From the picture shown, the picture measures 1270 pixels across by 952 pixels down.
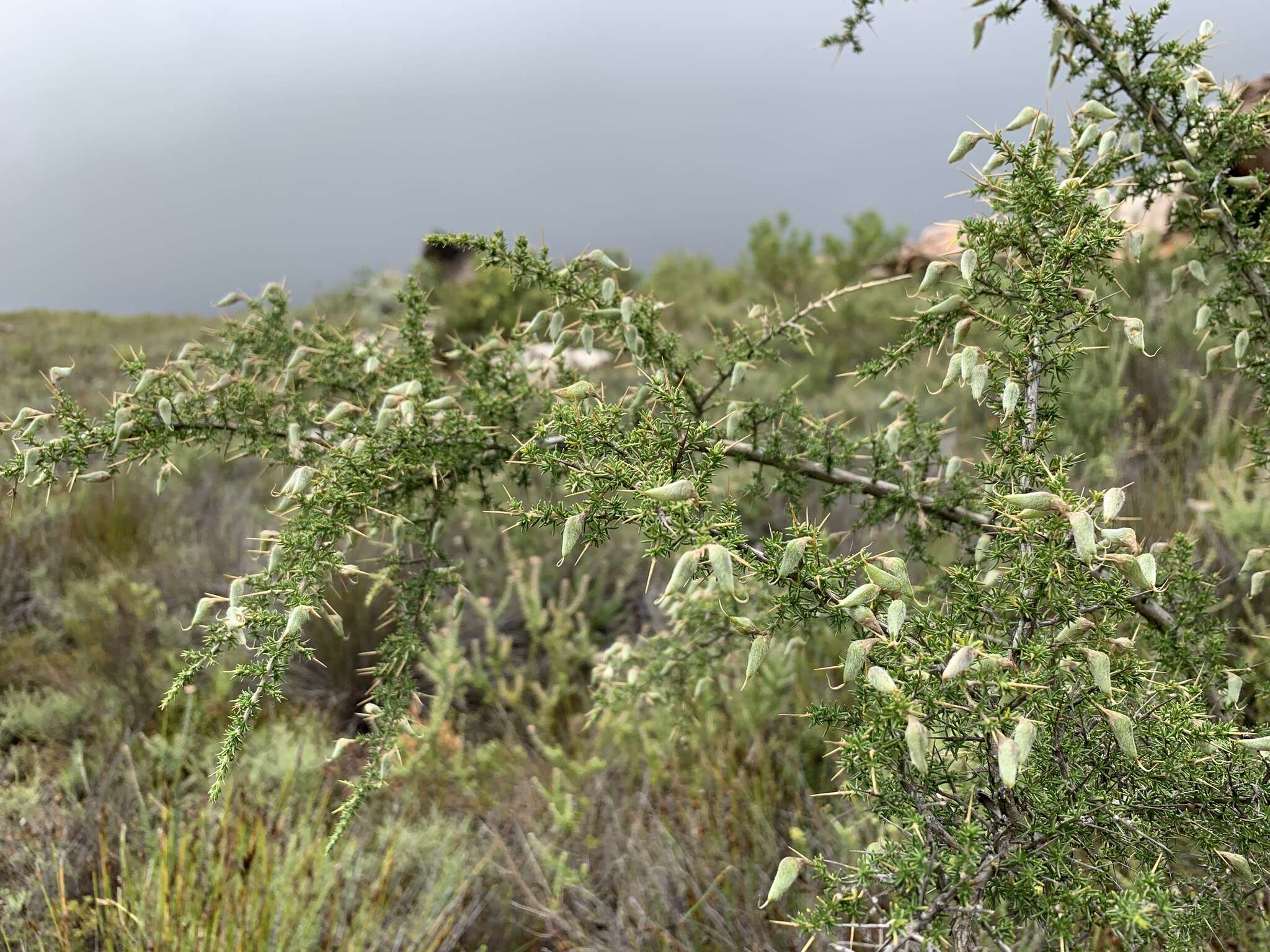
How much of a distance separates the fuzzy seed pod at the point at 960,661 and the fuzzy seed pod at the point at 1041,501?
216 mm

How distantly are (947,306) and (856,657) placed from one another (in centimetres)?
68

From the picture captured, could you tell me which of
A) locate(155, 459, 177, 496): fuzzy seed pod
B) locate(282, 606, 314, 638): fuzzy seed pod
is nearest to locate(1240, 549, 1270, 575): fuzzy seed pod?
locate(282, 606, 314, 638): fuzzy seed pod

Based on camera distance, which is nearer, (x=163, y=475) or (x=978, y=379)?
(x=978, y=379)

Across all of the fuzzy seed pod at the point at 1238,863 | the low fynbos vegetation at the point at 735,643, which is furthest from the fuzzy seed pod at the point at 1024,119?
the fuzzy seed pod at the point at 1238,863

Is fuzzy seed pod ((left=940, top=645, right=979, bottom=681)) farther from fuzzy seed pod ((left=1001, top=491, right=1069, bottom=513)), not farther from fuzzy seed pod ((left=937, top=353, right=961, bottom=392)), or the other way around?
fuzzy seed pod ((left=937, top=353, right=961, bottom=392))

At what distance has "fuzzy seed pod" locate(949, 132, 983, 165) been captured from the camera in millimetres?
1507

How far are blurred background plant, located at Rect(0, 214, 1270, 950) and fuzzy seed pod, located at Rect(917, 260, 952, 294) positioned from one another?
2.36ft

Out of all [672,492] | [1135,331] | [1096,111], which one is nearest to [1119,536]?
[1135,331]

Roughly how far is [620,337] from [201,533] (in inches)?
207

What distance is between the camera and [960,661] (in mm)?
1016

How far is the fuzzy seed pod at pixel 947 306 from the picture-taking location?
4.63ft

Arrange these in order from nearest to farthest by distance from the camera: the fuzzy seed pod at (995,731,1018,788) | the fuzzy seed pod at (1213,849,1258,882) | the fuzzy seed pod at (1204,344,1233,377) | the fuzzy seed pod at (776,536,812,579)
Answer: the fuzzy seed pod at (995,731,1018,788)
the fuzzy seed pod at (776,536,812,579)
the fuzzy seed pod at (1213,849,1258,882)
the fuzzy seed pod at (1204,344,1233,377)

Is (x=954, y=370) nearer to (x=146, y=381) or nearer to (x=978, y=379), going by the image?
(x=978, y=379)

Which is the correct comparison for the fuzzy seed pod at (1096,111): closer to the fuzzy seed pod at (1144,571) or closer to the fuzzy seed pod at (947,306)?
the fuzzy seed pod at (947,306)
